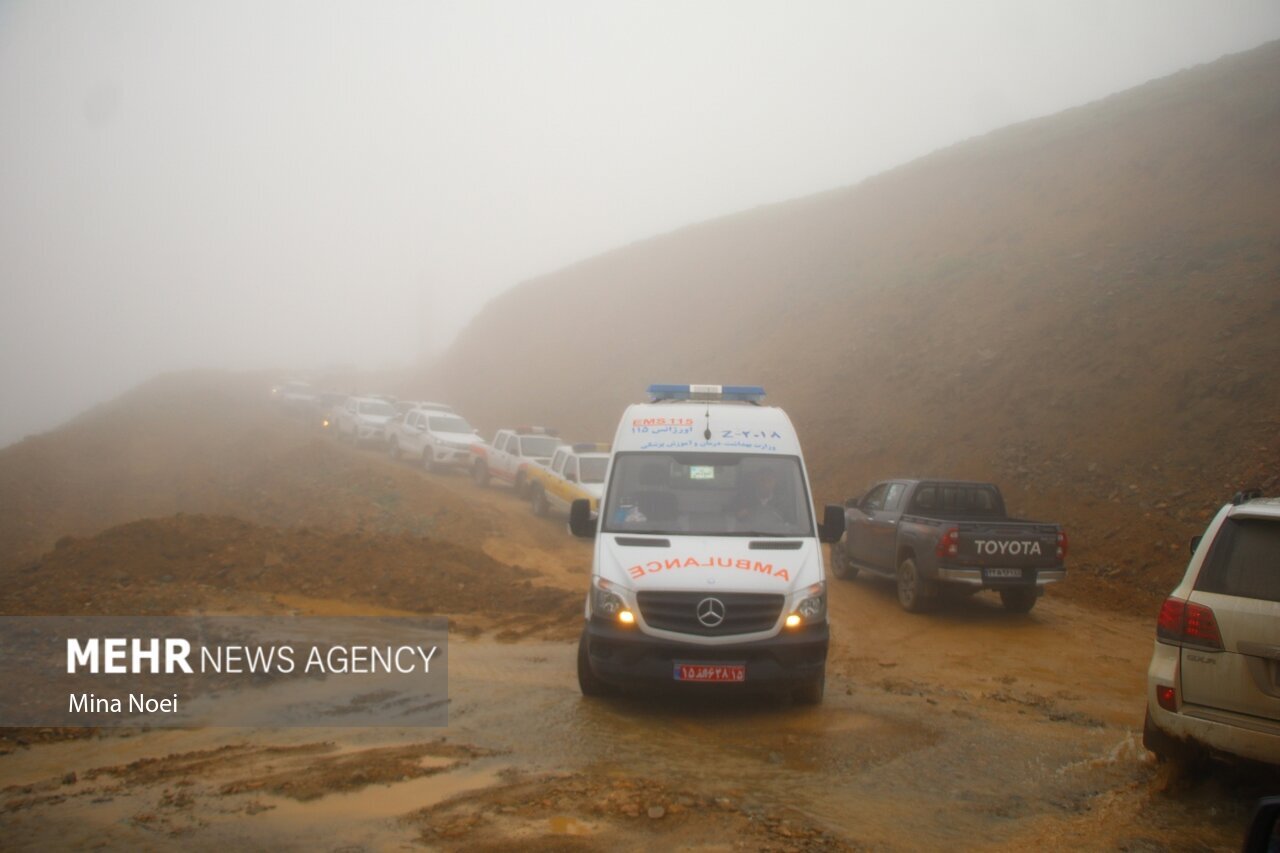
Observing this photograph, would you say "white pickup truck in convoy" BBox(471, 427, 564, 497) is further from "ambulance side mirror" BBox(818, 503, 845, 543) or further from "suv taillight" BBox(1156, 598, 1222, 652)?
"suv taillight" BBox(1156, 598, 1222, 652)

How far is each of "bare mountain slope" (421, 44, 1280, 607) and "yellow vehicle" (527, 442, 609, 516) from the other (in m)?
7.02

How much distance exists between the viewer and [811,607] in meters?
6.86

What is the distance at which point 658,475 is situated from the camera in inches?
317

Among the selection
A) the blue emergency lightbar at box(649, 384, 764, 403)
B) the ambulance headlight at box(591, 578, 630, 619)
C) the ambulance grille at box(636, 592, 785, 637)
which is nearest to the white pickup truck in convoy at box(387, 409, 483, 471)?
the blue emergency lightbar at box(649, 384, 764, 403)

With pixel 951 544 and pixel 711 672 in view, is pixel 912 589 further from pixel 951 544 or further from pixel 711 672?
pixel 711 672

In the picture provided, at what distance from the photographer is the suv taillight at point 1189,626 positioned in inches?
196

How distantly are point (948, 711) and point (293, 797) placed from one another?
5121 mm

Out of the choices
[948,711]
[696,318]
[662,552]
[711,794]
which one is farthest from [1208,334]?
[696,318]

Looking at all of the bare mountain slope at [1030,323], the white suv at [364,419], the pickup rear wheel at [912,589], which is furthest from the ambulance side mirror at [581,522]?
the white suv at [364,419]

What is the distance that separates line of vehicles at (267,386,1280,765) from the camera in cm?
492

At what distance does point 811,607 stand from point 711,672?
90 cm

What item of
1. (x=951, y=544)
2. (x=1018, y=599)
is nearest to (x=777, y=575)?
(x=951, y=544)

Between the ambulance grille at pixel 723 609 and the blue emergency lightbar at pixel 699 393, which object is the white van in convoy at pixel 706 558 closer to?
the ambulance grille at pixel 723 609

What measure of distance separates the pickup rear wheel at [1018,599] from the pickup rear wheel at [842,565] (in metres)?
2.61
